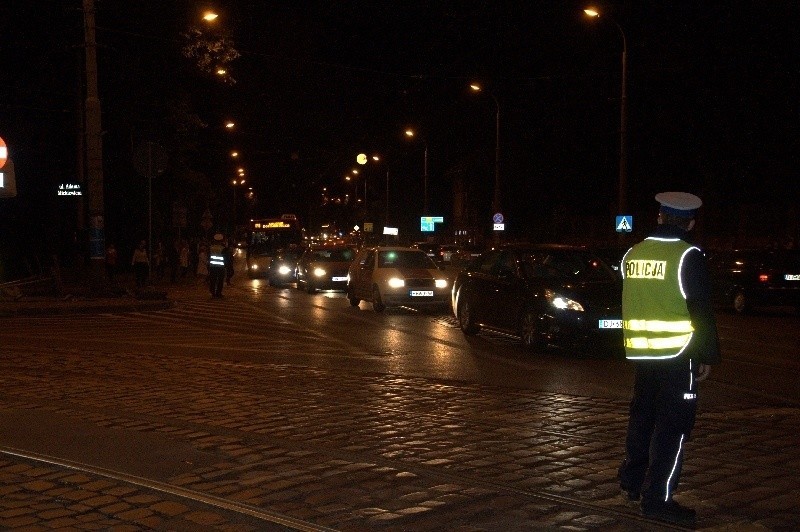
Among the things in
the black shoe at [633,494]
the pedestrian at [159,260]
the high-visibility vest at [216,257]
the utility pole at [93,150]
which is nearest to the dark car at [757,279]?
the high-visibility vest at [216,257]

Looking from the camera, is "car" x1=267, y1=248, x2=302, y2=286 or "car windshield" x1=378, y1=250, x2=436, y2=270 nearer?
"car windshield" x1=378, y1=250, x2=436, y2=270

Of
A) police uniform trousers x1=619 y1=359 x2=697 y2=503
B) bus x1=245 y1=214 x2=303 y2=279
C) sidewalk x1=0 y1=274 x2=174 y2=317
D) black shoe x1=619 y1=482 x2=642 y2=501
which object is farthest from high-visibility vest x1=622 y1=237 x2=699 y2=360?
bus x1=245 y1=214 x2=303 y2=279

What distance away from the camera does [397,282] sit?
2386 centimetres

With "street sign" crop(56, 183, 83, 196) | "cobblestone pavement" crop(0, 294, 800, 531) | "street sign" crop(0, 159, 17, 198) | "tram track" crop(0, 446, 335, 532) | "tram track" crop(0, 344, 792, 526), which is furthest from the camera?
"street sign" crop(56, 183, 83, 196)

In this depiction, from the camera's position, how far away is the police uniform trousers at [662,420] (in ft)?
19.7

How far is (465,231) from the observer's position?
74.5 m

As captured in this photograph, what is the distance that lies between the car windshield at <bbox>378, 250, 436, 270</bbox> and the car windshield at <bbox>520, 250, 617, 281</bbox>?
834 centimetres

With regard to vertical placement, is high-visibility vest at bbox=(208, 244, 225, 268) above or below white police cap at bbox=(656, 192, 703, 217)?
below

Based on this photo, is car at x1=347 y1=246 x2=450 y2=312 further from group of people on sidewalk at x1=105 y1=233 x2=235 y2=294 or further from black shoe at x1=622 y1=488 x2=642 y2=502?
black shoe at x1=622 y1=488 x2=642 y2=502

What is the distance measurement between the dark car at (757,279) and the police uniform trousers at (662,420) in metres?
18.5

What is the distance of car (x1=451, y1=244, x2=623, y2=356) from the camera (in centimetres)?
1492

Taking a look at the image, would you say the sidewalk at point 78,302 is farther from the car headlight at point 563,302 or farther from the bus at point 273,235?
the bus at point 273,235

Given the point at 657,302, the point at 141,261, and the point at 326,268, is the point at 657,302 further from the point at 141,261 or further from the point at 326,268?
the point at 141,261

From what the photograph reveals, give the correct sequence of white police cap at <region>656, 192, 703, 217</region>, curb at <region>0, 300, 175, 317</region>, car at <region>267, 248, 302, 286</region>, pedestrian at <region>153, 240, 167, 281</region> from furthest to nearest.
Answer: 1. pedestrian at <region>153, 240, 167, 281</region>
2. car at <region>267, 248, 302, 286</region>
3. curb at <region>0, 300, 175, 317</region>
4. white police cap at <region>656, 192, 703, 217</region>
